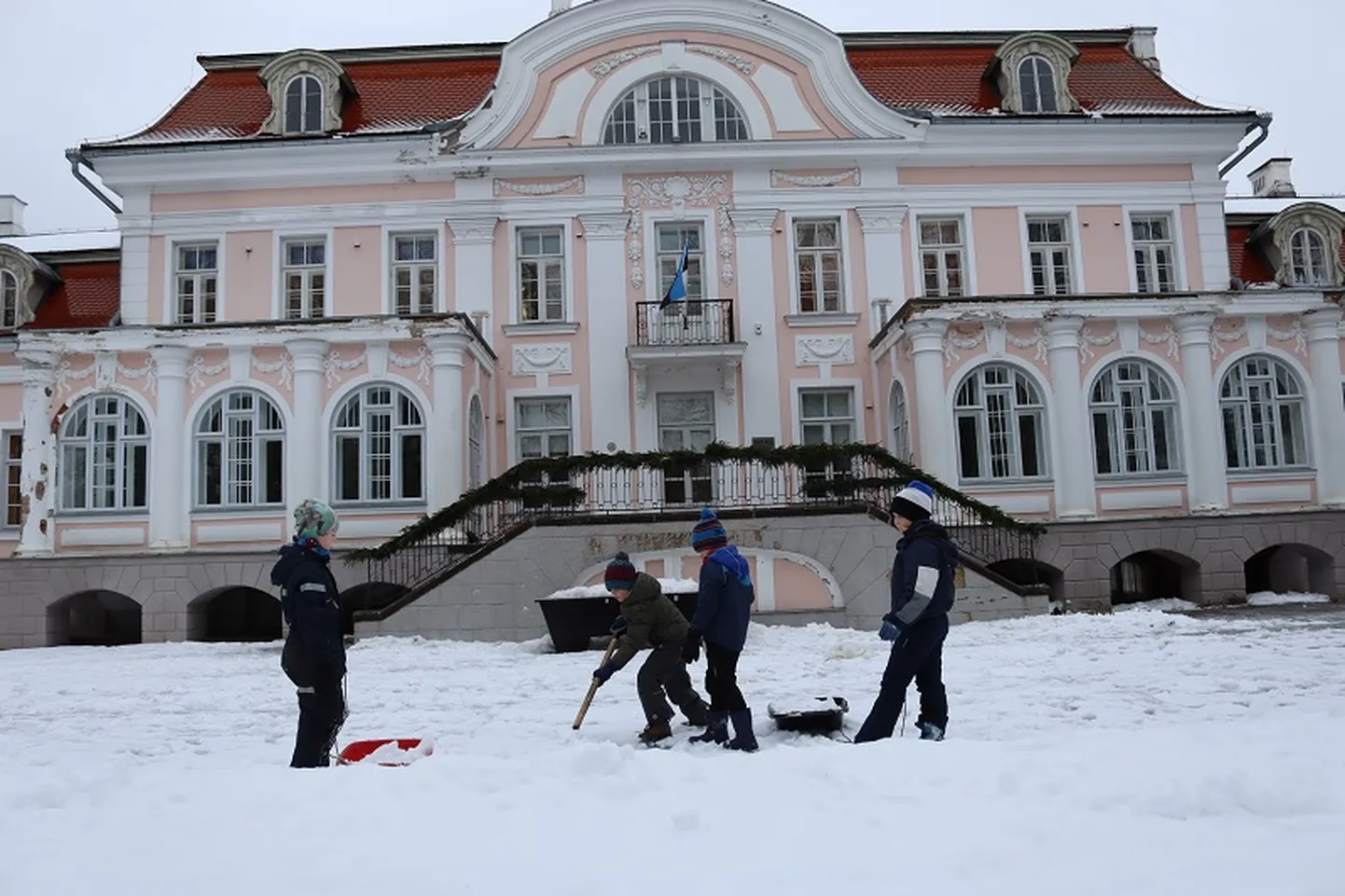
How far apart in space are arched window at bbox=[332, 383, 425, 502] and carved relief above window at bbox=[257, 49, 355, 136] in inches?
254

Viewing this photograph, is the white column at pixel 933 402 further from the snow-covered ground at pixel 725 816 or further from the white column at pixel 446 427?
the snow-covered ground at pixel 725 816

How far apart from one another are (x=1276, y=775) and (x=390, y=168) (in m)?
19.6

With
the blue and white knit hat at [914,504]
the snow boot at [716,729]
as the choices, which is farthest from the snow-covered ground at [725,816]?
the blue and white knit hat at [914,504]

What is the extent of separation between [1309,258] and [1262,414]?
4627 millimetres

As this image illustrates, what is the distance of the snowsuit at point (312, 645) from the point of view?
245 inches

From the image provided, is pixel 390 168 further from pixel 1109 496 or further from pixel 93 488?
pixel 1109 496

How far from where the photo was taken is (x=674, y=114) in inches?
868

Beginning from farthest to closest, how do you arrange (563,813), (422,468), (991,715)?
1. (422,468)
2. (991,715)
3. (563,813)

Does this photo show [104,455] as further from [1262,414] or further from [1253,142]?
[1253,142]

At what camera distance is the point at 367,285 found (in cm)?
2161

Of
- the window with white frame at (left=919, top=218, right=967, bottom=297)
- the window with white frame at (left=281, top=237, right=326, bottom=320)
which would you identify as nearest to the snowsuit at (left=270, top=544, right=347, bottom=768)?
the window with white frame at (left=281, top=237, right=326, bottom=320)

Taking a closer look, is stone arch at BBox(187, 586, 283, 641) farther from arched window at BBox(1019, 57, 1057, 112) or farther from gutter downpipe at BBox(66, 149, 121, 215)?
arched window at BBox(1019, 57, 1057, 112)

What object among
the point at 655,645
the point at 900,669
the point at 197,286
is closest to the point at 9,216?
the point at 197,286

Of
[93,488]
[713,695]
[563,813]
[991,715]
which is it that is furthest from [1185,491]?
[93,488]
